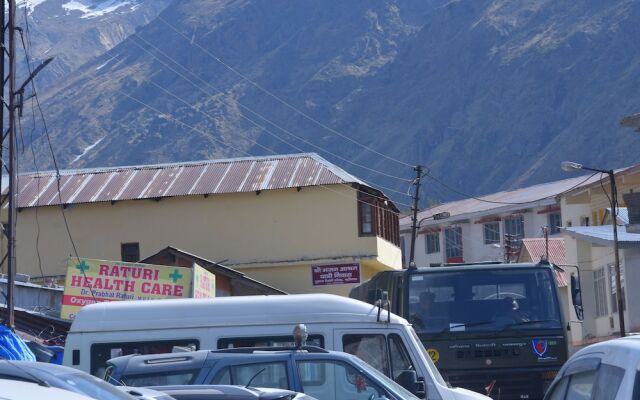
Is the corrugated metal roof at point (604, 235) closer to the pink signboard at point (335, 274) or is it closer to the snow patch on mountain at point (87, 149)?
the pink signboard at point (335, 274)

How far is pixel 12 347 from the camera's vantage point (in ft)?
63.8

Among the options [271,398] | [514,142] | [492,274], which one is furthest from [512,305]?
[514,142]

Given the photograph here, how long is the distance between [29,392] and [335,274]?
35506mm

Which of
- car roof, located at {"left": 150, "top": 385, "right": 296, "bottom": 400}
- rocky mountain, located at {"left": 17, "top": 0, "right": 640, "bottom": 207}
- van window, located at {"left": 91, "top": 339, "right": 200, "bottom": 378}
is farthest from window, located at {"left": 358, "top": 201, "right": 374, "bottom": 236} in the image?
rocky mountain, located at {"left": 17, "top": 0, "right": 640, "bottom": 207}

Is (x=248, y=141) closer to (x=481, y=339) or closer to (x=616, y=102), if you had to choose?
(x=616, y=102)

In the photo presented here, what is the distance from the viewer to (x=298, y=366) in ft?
35.1

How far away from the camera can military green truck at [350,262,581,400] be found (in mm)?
16281

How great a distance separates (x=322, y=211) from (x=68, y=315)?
46.7 ft

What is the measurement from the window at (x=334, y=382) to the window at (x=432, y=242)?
232ft

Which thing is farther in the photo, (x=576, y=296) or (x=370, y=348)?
(x=576, y=296)

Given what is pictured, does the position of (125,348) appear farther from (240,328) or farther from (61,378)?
(61,378)

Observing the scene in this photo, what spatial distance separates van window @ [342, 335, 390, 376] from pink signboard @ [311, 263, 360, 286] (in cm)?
2714

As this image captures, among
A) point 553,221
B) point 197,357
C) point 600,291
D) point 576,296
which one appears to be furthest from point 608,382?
point 553,221

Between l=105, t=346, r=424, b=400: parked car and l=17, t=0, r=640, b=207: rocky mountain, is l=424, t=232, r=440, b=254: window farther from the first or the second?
l=105, t=346, r=424, b=400: parked car
